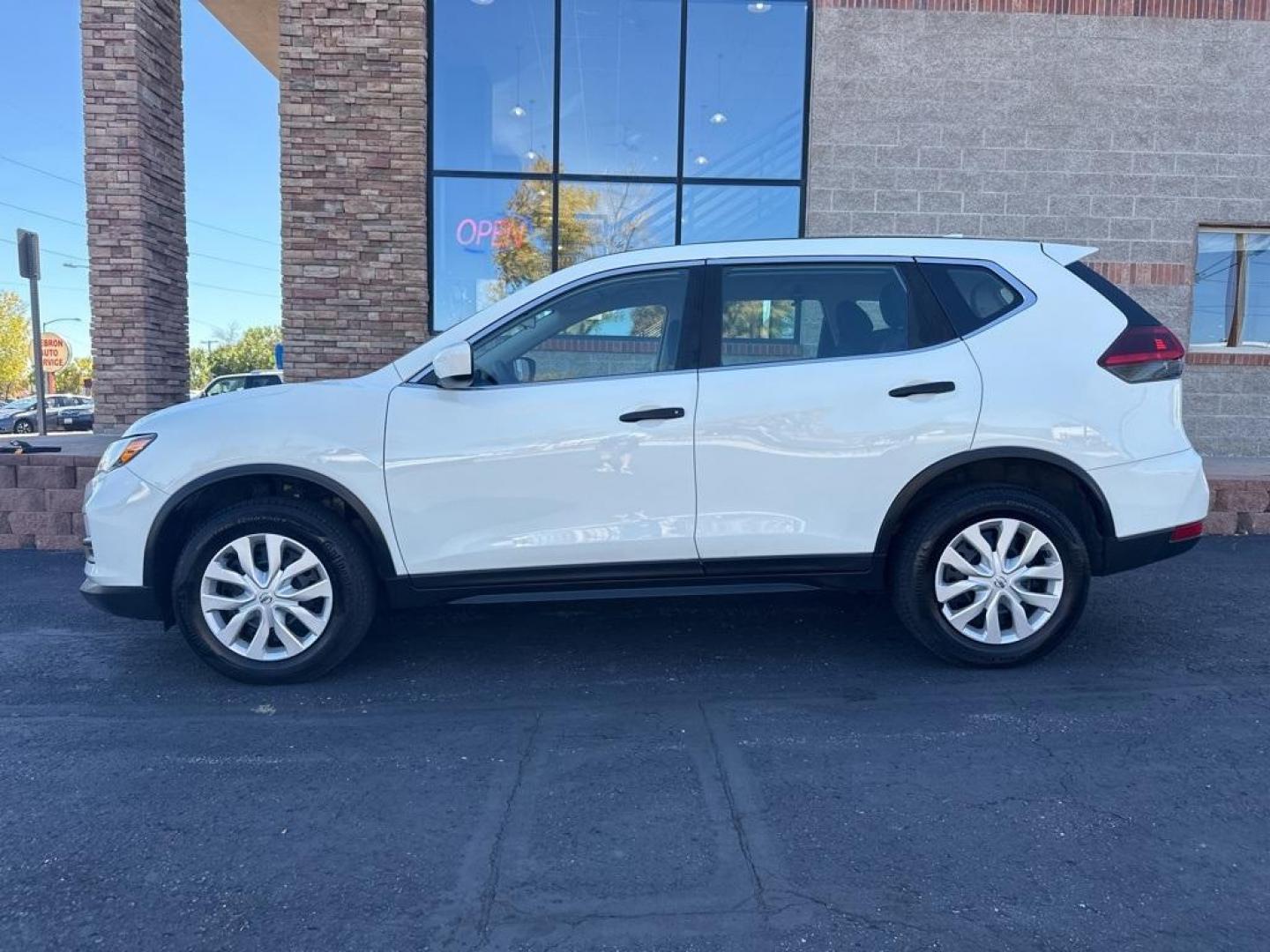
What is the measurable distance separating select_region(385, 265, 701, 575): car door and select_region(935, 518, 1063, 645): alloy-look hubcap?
1160 mm

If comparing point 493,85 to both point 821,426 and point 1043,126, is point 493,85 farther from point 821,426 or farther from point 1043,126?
point 821,426

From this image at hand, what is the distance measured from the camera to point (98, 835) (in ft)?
9.05

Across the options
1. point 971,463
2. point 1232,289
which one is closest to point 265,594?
point 971,463

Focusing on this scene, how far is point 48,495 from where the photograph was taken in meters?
6.78

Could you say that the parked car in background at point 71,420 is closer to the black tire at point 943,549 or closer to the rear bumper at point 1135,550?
the black tire at point 943,549

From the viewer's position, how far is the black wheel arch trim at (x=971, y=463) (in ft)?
13.1

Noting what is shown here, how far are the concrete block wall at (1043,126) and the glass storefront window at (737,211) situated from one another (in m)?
0.33

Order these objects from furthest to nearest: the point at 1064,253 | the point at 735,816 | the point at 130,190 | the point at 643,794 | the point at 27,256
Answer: the point at 130,190 < the point at 27,256 < the point at 1064,253 < the point at 643,794 < the point at 735,816

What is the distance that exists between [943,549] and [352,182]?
8.11 m

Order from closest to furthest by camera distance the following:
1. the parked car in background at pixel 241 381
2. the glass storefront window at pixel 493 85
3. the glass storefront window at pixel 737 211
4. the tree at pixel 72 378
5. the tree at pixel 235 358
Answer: the glass storefront window at pixel 493 85 < the glass storefront window at pixel 737 211 < the parked car in background at pixel 241 381 < the tree at pixel 72 378 < the tree at pixel 235 358

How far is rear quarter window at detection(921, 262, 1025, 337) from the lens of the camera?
4.09m

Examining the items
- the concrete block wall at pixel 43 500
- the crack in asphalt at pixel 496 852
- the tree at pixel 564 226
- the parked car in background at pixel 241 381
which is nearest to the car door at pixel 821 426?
the crack in asphalt at pixel 496 852

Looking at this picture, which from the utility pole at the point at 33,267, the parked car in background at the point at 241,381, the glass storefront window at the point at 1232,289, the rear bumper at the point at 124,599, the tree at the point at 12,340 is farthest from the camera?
the tree at the point at 12,340

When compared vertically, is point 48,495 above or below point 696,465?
below
